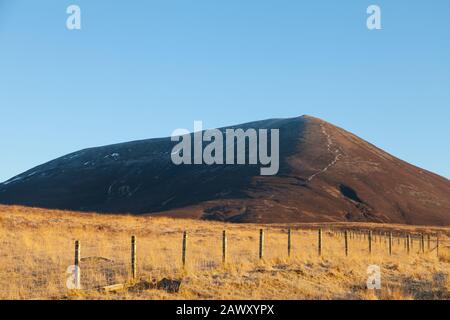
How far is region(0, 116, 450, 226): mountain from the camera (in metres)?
116

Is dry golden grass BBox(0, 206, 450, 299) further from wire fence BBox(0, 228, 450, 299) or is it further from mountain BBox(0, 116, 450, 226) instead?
mountain BBox(0, 116, 450, 226)

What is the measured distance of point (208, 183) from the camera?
134m

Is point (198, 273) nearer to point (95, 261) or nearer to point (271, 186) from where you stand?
point (95, 261)

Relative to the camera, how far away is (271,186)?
416 ft

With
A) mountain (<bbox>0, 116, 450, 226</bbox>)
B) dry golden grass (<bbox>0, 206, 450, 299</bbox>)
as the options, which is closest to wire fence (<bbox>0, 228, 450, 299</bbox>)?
dry golden grass (<bbox>0, 206, 450, 299</bbox>)

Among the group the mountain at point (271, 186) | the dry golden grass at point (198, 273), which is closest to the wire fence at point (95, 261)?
the dry golden grass at point (198, 273)

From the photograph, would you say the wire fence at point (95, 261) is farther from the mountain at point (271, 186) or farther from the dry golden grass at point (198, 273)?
the mountain at point (271, 186)

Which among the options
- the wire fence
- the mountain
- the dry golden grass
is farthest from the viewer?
the mountain

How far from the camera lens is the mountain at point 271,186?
380 feet

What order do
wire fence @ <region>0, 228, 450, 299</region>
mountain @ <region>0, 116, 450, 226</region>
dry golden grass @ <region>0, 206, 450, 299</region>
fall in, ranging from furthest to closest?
mountain @ <region>0, 116, 450, 226</region> → wire fence @ <region>0, 228, 450, 299</region> → dry golden grass @ <region>0, 206, 450, 299</region>

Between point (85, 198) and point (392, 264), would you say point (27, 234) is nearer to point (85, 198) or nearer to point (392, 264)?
point (392, 264)

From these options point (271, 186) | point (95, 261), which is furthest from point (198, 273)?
point (271, 186)
